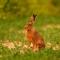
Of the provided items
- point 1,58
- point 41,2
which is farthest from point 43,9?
point 1,58

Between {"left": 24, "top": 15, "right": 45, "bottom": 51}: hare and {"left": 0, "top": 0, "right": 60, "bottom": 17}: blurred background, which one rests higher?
{"left": 0, "top": 0, "right": 60, "bottom": 17}: blurred background

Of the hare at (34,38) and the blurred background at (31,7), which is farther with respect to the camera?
the blurred background at (31,7)

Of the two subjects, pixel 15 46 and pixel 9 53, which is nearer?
pixel 9 53

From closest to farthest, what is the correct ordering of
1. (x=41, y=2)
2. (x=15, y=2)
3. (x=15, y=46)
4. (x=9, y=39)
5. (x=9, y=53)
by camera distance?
1. (x=9, y=53)
2. (x=15, y=46)
3. (x=9, y=39)
4. (x=15, y=2)
5. (x=41, y=2)

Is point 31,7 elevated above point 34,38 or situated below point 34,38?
above

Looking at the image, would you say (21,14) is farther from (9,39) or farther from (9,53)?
(9,53)

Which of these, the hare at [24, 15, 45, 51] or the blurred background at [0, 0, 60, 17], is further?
the blurred background at [0, 0, 60, 17]

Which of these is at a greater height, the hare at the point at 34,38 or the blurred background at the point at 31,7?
the blurred background at the point at 31,7

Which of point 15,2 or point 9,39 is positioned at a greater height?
point 15,2

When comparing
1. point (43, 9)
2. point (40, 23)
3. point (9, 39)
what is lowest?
point (9, 39)

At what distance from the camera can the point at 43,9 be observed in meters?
34.0

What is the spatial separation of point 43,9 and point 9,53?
2013 centimetres

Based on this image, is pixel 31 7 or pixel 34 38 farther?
pixel 31 7

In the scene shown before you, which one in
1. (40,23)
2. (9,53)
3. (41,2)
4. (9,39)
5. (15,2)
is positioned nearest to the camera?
(9,53)
